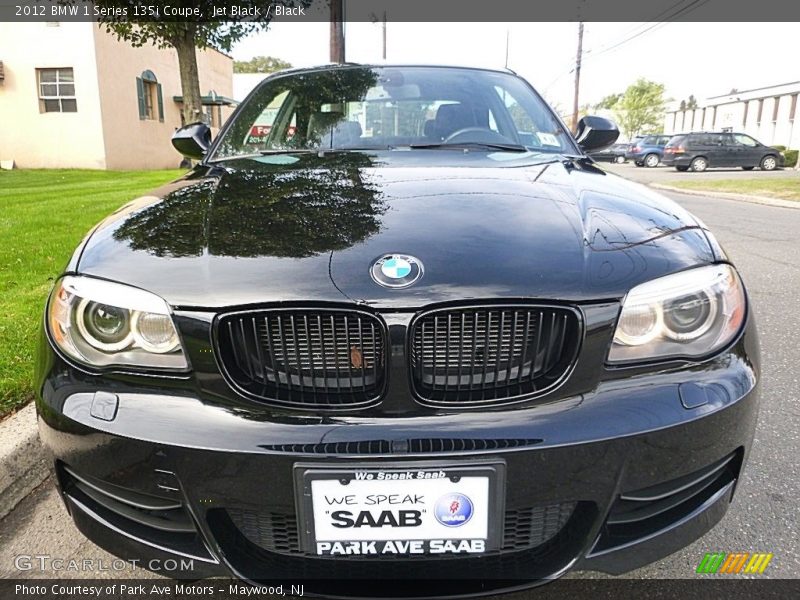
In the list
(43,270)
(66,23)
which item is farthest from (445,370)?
(66,23)

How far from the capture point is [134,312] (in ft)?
4.76

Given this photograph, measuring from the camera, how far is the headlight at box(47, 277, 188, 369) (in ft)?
4.71

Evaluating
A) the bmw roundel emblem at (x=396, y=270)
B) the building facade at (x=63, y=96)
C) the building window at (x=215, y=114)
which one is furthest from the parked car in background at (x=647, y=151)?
the bmw roundel emblem at (x=396, y=270)

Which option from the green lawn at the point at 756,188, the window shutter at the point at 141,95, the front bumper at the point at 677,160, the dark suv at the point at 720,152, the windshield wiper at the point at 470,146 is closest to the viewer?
the windshield wiper at the point at 470,146

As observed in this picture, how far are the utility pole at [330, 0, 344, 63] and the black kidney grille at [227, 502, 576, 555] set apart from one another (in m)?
14.9

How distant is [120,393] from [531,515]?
96cm

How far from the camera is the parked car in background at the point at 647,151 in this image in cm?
3072


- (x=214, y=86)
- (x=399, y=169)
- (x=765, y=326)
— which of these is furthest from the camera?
(x=214, y=86)

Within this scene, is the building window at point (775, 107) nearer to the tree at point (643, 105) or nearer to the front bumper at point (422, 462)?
the tree at point (643, 105)

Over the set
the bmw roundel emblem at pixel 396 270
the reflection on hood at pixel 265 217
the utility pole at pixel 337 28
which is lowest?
the bmw roundel emblem at pixel 396 270

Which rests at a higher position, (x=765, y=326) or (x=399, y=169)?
(x=399, y=169)

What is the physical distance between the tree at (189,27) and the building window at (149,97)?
1383 centimetres

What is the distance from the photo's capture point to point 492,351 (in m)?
1.41

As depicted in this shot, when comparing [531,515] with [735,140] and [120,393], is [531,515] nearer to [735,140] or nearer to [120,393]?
[120,393]
